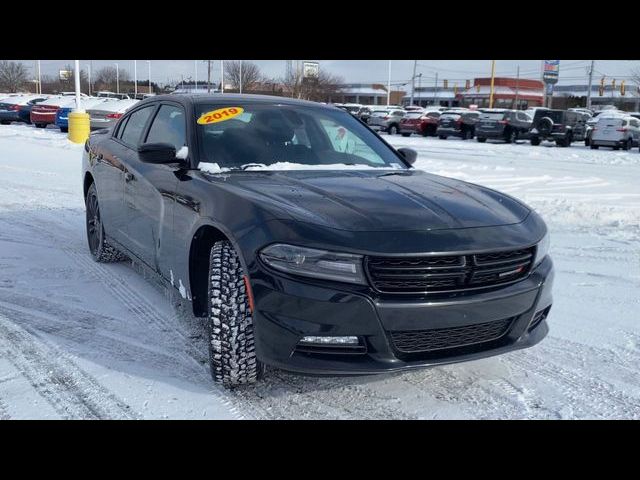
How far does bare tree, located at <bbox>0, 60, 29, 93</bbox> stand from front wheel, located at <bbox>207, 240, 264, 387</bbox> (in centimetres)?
6320

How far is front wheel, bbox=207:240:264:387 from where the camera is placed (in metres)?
3.00

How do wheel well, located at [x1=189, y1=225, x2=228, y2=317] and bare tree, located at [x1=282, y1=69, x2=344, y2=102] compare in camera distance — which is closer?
wheel well, located at [x1=189, y1=225, x2=228, y2=317]

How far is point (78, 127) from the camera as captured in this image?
59.4ft

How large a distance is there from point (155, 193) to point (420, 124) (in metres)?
28.0

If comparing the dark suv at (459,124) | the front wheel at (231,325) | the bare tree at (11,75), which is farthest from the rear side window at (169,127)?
the bare tree at (11,75)

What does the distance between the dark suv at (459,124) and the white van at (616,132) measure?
19.0 feet

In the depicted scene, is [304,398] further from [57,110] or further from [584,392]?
[57,110]

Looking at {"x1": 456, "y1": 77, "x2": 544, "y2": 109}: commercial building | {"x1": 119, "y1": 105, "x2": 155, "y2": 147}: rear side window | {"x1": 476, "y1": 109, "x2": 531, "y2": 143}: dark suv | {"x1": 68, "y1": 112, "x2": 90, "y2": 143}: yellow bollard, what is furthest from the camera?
{"x1": 456, "y1": 77, "x2": 544, "y2": 109}: commercial building

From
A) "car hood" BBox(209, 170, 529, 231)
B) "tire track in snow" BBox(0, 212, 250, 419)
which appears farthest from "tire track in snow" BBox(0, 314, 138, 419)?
"car hood" BBox(209, 170, 529, 231)

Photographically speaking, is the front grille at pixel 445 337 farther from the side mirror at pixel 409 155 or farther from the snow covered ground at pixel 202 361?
the side mirror at pixel 409 155

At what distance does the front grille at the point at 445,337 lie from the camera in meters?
2.82

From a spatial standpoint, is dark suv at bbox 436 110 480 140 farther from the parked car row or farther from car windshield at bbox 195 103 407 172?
car windshield at bbox 195 103 407 172
